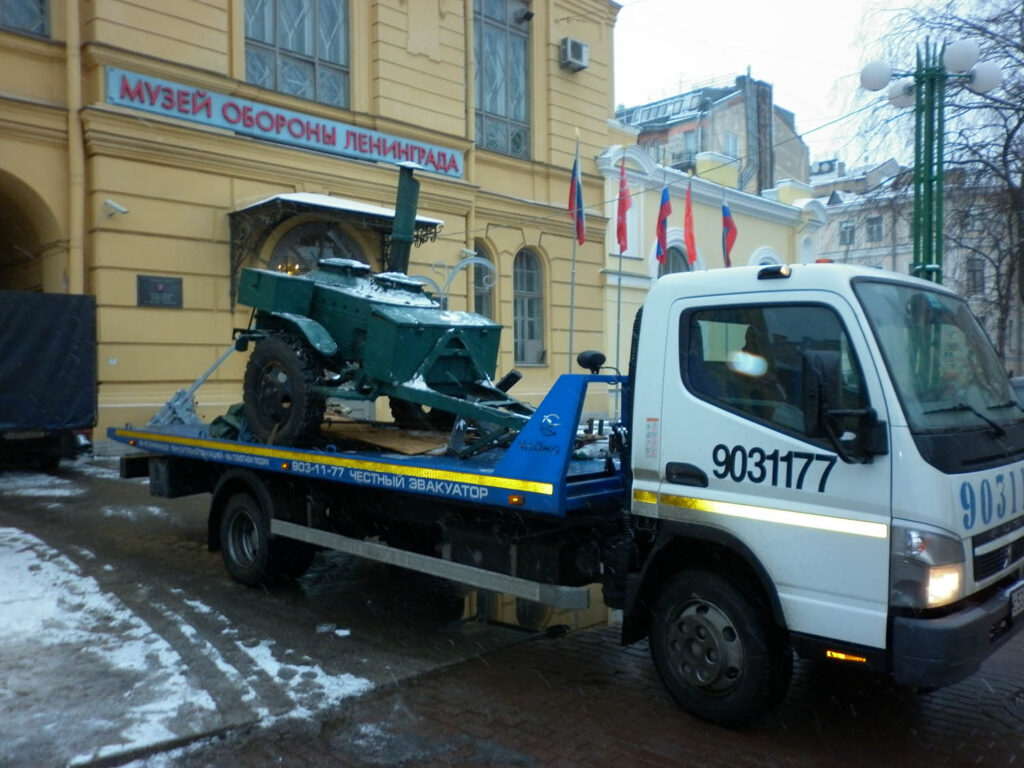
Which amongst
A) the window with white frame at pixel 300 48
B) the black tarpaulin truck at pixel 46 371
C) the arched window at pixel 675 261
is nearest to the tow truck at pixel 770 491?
the black tarpaulin truck at pixel 46 371

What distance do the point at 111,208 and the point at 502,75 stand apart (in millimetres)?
9349

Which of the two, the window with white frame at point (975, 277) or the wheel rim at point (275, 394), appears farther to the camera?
the window with white frame at point (975, 277)

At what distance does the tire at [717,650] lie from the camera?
4180 mm

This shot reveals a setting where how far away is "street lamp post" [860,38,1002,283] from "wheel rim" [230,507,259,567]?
6960mm

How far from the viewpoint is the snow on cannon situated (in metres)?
6.59

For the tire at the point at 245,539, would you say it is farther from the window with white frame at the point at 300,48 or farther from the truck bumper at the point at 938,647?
the window with white frame at the point at 300,48

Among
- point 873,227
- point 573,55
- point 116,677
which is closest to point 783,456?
point 116,677

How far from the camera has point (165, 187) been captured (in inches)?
531

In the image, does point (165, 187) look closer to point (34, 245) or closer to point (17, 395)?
point (34, 245)

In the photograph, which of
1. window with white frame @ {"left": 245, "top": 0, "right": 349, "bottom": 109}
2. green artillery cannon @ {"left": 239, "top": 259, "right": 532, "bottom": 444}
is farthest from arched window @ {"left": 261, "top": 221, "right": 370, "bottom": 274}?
green artillery cannon @ {"left": 239, "top": 259, "right": 532, "bottom": 444}

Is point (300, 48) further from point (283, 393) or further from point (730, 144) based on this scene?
point (730, 144)

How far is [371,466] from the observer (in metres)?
5.76

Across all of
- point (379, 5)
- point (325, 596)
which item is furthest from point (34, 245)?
point (325, 596)

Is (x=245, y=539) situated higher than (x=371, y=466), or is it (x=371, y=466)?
(x=371, y=466)
